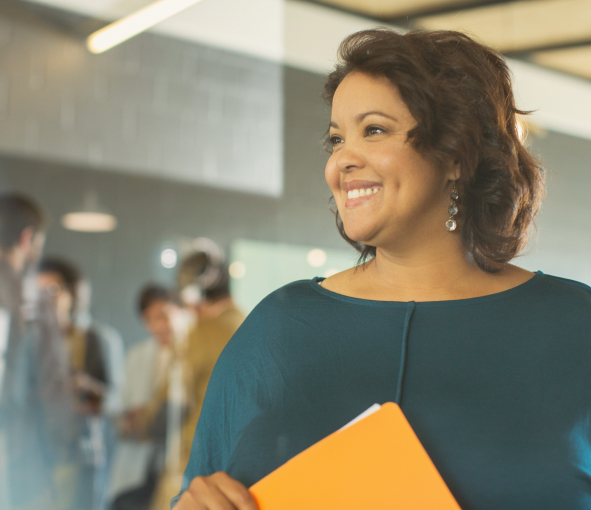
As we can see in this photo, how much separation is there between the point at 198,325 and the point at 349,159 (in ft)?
5.23

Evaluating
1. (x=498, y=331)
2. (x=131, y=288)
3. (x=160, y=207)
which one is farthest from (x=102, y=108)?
(x=498, y=331)

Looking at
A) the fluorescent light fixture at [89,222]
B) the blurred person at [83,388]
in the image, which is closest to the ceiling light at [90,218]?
the fluorescent light fixture at [89,222]

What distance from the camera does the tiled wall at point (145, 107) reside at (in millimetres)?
2271

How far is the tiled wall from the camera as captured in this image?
2.27 m

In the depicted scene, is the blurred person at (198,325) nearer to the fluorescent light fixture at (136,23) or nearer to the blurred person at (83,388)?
the blurred person at (83,388)

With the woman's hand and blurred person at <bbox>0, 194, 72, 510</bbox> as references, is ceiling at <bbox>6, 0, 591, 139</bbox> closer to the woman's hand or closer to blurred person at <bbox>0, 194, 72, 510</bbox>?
blurred person at <bbox>0, 194, 72, 510</bbox>

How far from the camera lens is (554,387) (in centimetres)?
85

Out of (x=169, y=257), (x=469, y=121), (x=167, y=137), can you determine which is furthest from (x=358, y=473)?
(x=167, y=137)

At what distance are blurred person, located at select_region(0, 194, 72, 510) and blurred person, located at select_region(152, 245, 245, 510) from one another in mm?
431

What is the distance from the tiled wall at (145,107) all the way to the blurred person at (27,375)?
0.31 m

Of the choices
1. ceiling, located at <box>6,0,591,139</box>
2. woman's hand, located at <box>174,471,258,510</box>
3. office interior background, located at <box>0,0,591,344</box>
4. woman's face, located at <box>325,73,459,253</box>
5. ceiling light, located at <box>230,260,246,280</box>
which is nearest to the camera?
woman's hand, located at <box>174,471,258,510</box>

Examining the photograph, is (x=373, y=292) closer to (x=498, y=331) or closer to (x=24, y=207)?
(x=498, y=331)

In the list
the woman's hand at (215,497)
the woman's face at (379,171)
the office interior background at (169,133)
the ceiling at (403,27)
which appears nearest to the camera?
the woman's hand at (215,497)

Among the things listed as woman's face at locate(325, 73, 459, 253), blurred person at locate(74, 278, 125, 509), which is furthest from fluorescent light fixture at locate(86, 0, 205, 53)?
woman's face at locate(325, 73, 459, 253)
